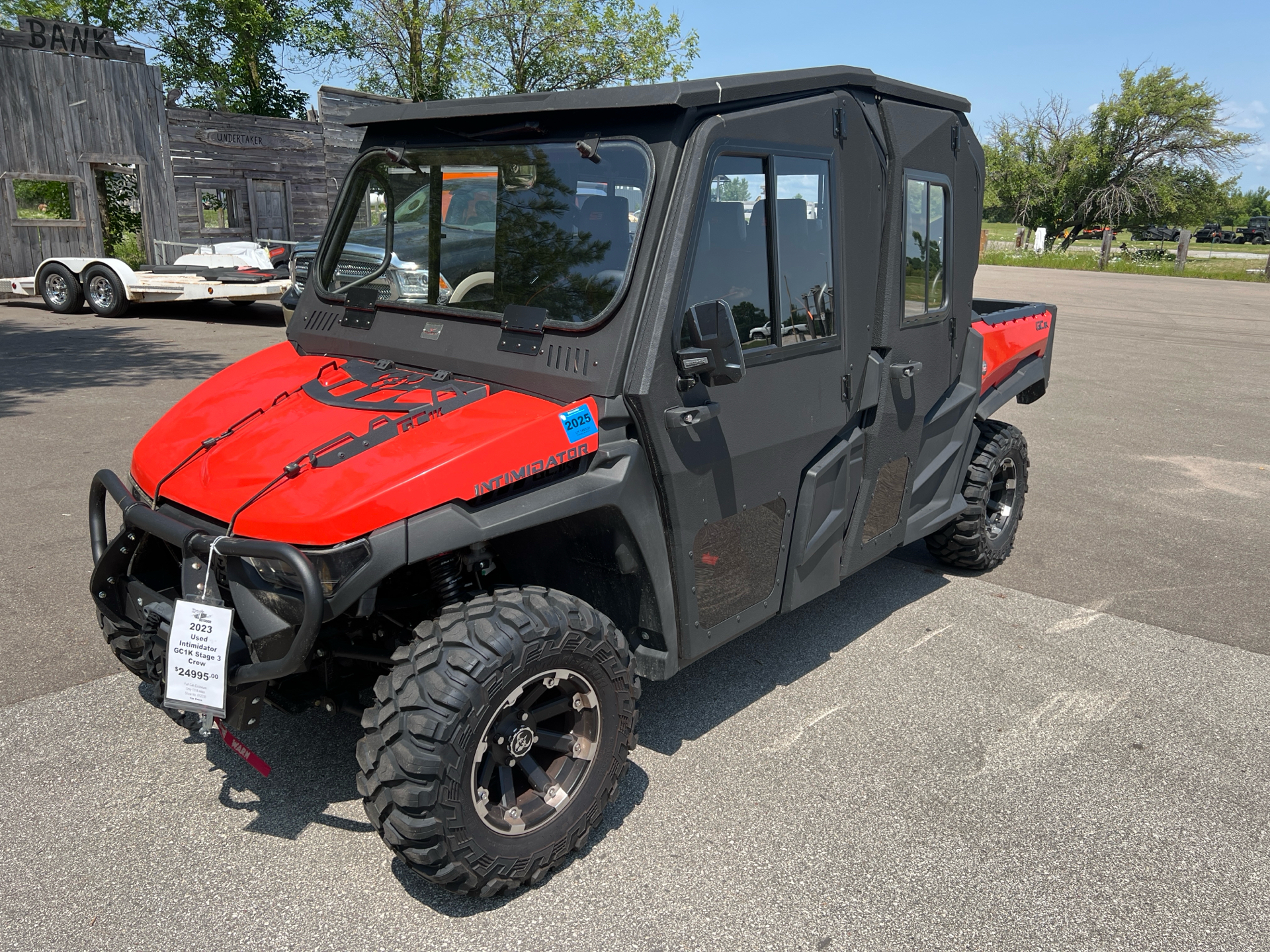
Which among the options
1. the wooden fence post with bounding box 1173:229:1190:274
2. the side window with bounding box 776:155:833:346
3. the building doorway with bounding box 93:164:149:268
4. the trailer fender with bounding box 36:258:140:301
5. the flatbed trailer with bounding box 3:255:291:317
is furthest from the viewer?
the wooden fence post with bounding box 1173:229:1190:274

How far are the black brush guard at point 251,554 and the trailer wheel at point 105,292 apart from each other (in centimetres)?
1350

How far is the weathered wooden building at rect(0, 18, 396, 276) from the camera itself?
1719 centimetres

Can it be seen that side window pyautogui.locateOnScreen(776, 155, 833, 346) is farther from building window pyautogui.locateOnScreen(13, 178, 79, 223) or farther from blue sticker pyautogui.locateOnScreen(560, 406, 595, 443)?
building window pyautogui.locateOnScreen(13, 178, 79, 223)

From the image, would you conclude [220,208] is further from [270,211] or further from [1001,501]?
[1001,501]

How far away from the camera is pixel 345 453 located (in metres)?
2.83

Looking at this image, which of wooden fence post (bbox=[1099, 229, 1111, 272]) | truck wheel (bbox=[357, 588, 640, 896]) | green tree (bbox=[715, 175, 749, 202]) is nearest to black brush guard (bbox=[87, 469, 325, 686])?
truck wheel (bbox=[357, 588, 640, 896])

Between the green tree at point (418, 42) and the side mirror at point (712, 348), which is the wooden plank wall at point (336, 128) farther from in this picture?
the side mirror at point (712, 348)

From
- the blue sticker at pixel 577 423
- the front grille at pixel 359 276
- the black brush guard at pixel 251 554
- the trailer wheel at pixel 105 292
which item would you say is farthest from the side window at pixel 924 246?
the trailer wheel at pixel 105 292

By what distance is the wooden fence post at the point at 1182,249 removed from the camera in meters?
30.0

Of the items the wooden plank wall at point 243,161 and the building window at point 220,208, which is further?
the building window at point 220,208

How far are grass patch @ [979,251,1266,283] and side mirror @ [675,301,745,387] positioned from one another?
96.6 feet

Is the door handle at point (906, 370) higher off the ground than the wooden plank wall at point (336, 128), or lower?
lower

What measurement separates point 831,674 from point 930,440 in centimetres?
122

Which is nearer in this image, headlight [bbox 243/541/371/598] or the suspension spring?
headlight [bbox 243/541/371/598]
